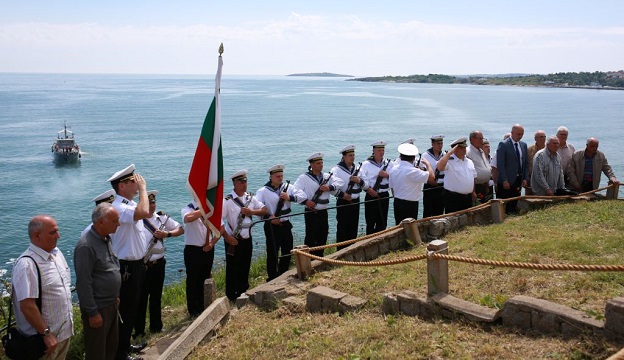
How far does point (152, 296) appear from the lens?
8.18 metres

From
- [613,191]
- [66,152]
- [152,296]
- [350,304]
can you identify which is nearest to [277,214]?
[152,296]

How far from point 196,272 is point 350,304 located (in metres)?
2.81

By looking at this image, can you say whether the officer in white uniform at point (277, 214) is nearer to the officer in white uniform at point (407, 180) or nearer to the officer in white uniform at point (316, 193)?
the officer in white uniform at point (316, 193)

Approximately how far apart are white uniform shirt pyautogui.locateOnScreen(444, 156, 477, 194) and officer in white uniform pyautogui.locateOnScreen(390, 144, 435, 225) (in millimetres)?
362

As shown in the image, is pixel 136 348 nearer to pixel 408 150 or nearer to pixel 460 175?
pixel 408 150

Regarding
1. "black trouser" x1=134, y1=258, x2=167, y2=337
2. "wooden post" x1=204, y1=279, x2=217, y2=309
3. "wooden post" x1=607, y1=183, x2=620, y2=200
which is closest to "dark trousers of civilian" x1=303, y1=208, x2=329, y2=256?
"black trouser" x1=134, y1=258, x2=167, y2=337

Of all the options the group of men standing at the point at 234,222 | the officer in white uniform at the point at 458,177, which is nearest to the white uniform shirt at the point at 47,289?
the group of men standing at the point at 234,222

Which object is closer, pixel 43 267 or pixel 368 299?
pixel 43 267

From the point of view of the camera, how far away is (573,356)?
15.1 feet

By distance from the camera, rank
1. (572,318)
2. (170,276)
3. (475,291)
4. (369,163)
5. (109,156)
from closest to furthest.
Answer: (572,318) < (475,291) < (369,163) < (170,276) < (109,156)

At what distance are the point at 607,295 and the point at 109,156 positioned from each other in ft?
150

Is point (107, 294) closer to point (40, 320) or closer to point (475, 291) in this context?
point (40, 320)

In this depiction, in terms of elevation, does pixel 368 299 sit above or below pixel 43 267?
below

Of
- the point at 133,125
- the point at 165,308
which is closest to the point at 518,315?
the point at 165,308
